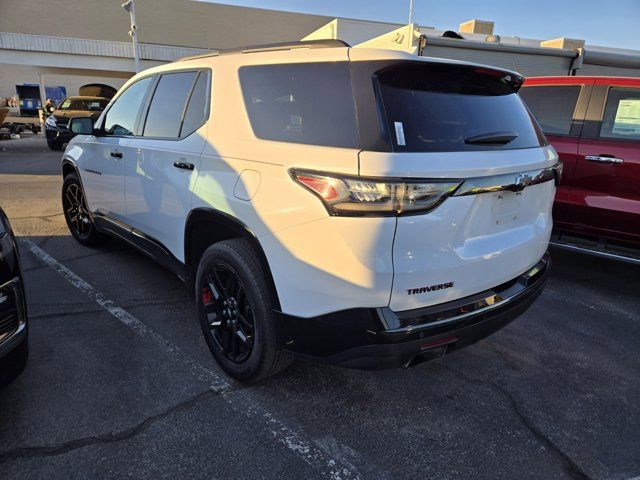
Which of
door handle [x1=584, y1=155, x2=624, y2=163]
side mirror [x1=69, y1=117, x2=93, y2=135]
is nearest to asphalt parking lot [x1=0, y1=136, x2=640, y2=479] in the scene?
door handle [x1=584, y1=155, x2=624, y2=163]

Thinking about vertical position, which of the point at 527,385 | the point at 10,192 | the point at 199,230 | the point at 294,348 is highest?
the point at 199,230

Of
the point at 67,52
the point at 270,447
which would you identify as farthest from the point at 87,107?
the point at 270,447

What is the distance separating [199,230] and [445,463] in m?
1.94

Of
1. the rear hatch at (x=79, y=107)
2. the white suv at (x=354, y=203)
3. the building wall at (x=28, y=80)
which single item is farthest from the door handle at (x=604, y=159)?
the building wall at (x=28, y=80)

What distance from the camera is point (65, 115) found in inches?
638

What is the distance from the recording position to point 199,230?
297 cm

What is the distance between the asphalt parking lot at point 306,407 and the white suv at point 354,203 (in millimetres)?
349

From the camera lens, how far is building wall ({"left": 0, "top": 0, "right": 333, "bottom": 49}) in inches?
1499

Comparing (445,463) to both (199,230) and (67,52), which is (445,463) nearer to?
(199,230)

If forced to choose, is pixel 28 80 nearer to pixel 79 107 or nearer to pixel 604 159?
pixel 79 107

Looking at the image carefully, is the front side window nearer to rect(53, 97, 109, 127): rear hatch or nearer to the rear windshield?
the rear windshield

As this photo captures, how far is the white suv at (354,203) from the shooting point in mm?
1979

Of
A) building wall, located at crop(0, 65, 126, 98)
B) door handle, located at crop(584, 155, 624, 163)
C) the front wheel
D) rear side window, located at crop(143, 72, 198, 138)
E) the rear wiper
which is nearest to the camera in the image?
the rear wiper

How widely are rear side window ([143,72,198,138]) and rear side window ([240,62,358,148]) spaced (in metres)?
0.68
